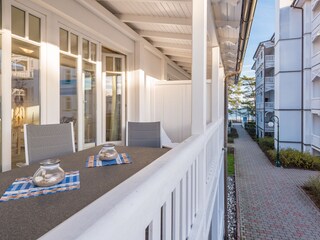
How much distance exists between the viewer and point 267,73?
69.7 ft

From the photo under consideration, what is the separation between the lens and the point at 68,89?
337 centimetres

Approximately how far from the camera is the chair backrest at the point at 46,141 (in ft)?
7.40

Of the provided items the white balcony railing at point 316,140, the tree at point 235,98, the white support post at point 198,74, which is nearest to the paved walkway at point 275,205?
the white balcony railing at point 316,140

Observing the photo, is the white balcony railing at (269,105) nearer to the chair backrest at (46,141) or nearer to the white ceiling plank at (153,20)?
the white ceiling plank at (153,20)

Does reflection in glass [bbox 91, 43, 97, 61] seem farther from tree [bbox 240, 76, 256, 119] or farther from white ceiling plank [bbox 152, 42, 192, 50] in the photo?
tree [bbox 240, 76, 256, 119]

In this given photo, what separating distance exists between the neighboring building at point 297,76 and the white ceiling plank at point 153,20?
36.2 feet

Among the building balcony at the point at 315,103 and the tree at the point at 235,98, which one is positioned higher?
the tree at the point at 235,98

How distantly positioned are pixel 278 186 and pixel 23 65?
886cm

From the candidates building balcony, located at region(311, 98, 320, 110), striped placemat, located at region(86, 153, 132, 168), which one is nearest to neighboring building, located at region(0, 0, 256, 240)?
striped placemat, located at region(86, 153, 132, 168)

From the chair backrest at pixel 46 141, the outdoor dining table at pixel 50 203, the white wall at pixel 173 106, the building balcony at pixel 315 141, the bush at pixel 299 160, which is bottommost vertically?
the bush at pixel 299 160

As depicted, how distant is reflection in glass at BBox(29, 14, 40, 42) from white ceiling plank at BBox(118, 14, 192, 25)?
1724mm

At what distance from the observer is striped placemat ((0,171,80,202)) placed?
122 cm

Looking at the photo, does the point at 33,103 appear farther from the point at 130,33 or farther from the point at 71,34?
the point at 130,33

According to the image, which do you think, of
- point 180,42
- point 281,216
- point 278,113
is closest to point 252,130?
point 278,113
